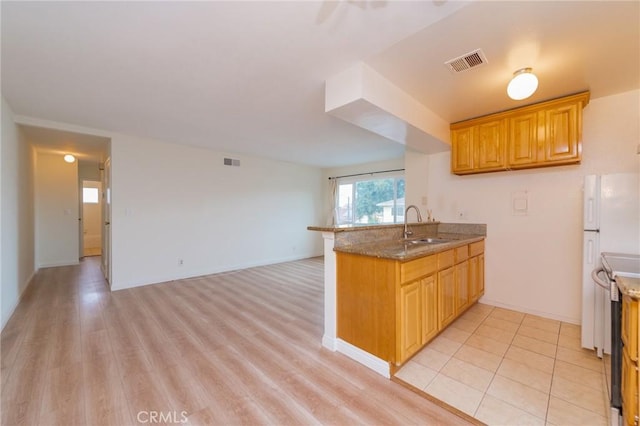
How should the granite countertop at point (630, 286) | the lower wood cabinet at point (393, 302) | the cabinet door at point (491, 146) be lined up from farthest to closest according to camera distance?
the cabinet door at point (491, 146) < the lower wood cabinet at point (393, 302) < the granite countertop at point (630, 286)

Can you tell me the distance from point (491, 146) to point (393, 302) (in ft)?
7.89

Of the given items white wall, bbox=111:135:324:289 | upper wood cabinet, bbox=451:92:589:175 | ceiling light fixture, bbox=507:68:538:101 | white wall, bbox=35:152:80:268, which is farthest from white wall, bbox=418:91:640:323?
white wall, bbox=35:152:80:268

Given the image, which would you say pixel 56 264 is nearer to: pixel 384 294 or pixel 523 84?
pixel 384 294

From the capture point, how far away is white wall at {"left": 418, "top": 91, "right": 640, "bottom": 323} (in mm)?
2598

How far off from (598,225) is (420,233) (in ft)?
5.18

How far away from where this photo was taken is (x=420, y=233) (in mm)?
3346

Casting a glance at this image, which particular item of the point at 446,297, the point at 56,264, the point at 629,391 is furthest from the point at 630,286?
the point at 56,264

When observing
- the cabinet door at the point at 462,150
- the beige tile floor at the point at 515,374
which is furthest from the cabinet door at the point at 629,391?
Result: the cabinet door at the point at 462,150

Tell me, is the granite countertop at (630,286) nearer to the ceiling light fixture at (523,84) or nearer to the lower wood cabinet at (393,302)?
the lower wood cabinet at (393,302)

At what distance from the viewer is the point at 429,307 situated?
219 cm

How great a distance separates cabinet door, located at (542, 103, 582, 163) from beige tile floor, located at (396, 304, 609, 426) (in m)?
1.78

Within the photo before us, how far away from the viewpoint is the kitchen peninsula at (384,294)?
74.8 inches

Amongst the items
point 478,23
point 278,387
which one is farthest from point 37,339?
point 478,23

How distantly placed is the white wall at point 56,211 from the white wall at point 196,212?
3.12 m
